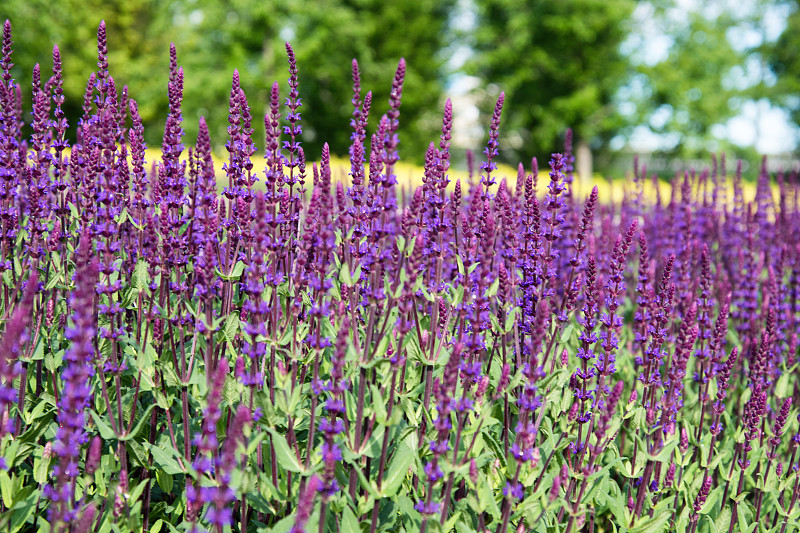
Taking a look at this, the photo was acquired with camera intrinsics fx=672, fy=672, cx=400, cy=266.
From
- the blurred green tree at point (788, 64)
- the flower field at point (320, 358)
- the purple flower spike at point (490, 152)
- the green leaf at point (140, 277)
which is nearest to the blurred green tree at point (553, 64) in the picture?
the blurred green tree at point (788, 64)

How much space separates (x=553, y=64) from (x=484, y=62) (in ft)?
14.5

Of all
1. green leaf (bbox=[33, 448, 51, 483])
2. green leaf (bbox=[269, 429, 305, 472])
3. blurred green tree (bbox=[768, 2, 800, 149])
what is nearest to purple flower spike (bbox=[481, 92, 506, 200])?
green leaf (bbox=[269, 429, 305, 472])

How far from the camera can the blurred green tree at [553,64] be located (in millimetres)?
41469

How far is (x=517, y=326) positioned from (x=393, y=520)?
4.94 feet

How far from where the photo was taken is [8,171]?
13.6ft

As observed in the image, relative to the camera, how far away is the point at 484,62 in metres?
42.3

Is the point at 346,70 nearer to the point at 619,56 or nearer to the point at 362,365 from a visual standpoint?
the point at 619,56

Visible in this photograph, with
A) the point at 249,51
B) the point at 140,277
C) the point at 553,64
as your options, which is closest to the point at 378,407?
the point at 140,277

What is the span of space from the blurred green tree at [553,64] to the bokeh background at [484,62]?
10cm

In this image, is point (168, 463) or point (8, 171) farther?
point (8, 171)

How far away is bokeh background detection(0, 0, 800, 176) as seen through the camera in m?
37.7

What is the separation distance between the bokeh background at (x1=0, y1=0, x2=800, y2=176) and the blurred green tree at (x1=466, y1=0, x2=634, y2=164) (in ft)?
0.33

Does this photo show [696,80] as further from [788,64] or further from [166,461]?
[166,461]

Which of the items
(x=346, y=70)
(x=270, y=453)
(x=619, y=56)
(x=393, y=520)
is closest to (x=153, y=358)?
(x=270, y=453)
